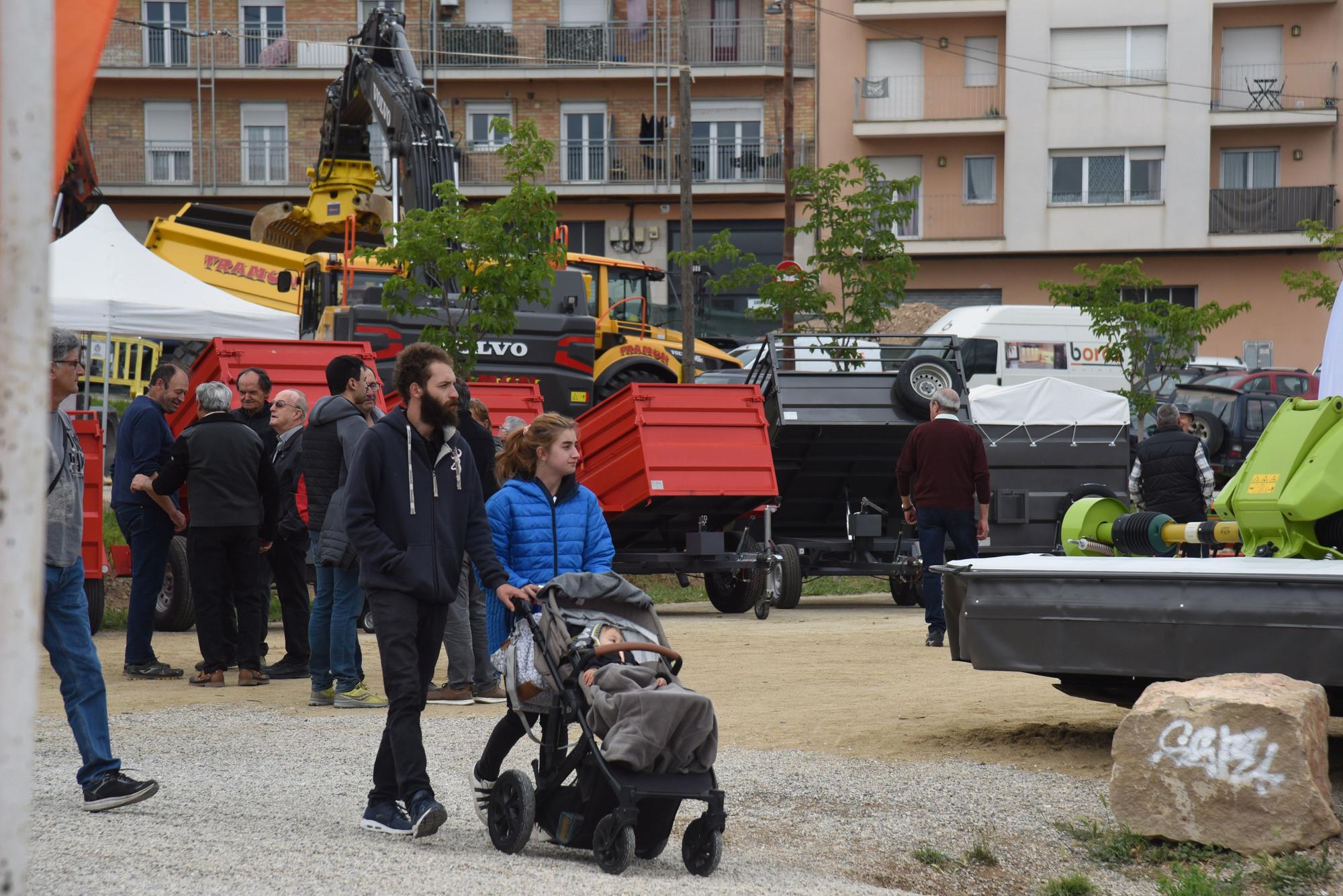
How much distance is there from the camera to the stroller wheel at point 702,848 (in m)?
5.32

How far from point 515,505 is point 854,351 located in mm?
11249

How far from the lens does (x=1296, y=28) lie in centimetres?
4009

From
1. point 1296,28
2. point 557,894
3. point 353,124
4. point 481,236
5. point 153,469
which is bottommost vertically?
point 557,894

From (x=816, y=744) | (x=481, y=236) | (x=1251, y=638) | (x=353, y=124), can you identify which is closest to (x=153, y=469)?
(x=816, y=744)

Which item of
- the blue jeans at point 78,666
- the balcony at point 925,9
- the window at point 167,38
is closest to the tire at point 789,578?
the blue jeans at point 78,666

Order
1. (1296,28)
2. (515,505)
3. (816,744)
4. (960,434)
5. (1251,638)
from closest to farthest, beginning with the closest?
1. (515,505)
2. (1251,638)
3. (816,744)
4. (960,434)
5. (1296,28)

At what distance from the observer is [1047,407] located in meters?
17.4

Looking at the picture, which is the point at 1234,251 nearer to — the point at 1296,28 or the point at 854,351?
the point at 1296,28

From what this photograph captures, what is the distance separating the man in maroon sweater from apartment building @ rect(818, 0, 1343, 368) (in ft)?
94.8

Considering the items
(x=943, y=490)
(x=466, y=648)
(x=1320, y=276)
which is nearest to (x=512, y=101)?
(x=1320, y=276)

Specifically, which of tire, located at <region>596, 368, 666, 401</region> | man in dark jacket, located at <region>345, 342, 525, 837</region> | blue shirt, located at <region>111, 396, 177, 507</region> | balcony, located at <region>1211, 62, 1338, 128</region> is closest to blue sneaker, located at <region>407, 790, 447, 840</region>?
man in dark jacket, located at <region>345, 342, 525, 837</region>

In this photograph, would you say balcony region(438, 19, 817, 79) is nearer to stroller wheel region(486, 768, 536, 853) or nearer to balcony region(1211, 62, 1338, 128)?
balcony region(1211, 62, 1338, 128)

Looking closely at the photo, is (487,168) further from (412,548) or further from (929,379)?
(412,548)

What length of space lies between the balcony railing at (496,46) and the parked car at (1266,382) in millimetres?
18157
